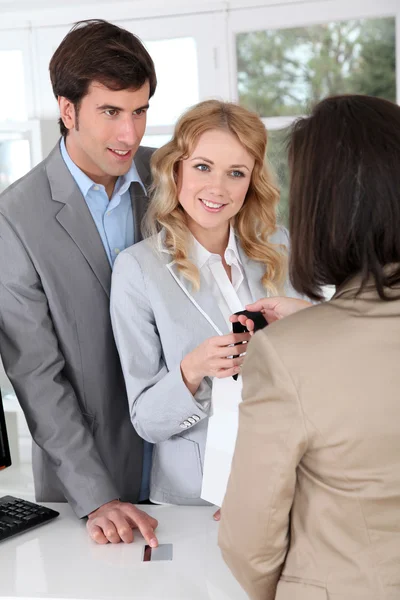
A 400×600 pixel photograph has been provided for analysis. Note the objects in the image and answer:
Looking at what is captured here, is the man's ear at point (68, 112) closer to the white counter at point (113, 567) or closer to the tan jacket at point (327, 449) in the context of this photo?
the white counter at point (113, 567)

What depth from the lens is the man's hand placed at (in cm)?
177

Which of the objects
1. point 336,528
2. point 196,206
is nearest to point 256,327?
point 196,206

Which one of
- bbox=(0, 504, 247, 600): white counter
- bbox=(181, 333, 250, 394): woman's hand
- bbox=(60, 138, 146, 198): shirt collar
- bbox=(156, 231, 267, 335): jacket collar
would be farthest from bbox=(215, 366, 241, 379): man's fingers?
bbox=(60, 138, 146, 198): shirt collar

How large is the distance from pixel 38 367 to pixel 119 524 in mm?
457

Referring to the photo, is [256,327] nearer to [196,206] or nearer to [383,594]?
[196,206]

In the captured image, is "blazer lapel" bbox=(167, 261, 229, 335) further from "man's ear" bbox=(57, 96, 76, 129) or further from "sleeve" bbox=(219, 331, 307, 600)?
"sleeve" bbox=(219, 331, 307, 600)

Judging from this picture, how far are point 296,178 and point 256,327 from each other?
61cm

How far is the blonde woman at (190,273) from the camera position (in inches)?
78.6

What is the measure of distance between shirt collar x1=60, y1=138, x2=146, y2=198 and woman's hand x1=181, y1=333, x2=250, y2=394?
598mm

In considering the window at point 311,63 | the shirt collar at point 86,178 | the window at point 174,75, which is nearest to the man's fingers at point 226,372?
the shirt collar at point 86,178

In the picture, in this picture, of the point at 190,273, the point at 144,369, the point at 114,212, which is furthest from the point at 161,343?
the point at 114,212

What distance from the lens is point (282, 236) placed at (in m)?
2.39

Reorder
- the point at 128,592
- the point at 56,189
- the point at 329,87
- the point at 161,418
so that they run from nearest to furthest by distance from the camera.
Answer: the point at 128,592 < the point at 161,418 < the point at 56,189 < the point at 329,87

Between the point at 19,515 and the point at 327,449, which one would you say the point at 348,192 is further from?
the point at 19,515
